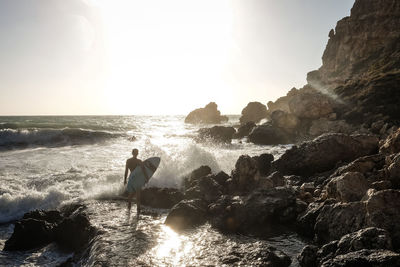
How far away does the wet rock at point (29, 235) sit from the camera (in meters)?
6.87

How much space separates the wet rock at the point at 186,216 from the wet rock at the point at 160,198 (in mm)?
1621

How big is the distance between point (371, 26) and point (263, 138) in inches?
1921

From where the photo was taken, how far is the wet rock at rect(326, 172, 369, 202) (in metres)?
6.66

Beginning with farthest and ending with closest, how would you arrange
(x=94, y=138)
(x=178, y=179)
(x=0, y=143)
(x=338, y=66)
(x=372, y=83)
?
(x=338, y=66), (x=94, y=138), (x=372, y=83), (x=0, y=143), (x=178, y=179)

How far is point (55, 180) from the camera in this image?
1320 centimetres

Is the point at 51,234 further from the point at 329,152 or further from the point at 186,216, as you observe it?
the point at 329,152

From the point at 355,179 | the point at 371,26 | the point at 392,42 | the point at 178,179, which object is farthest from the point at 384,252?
the point at 371,26

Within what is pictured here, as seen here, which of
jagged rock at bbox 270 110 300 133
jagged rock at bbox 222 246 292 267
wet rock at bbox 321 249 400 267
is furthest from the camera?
jagged rock at bbox 270 110 300 133

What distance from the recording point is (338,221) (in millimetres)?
5637

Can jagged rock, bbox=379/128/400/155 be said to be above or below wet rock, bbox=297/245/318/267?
above

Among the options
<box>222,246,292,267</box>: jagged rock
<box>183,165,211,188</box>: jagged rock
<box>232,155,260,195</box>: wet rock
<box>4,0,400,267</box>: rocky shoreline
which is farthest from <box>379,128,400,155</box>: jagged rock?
<box>183,165,211,188</box>: jagged rock

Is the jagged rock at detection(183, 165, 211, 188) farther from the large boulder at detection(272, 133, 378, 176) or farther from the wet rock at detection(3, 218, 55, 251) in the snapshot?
the wet rock at detection(3, 218, 55, 251)

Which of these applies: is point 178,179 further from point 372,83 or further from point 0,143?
point 372,83

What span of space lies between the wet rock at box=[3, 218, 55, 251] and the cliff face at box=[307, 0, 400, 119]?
2669 centimetres
